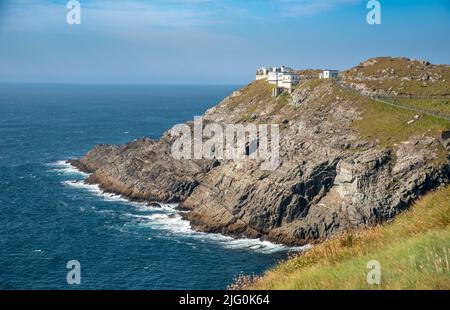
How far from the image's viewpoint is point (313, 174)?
7300 centimetres

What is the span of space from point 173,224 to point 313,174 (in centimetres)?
2208

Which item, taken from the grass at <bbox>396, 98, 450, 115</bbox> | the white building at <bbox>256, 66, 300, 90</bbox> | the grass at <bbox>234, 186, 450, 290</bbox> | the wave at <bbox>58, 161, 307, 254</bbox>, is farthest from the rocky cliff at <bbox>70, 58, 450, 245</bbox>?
the grass at <bbox>234, 186, 450, 290</bbox>

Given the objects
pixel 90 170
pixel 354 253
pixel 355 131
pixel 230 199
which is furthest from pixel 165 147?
pixel 354 253

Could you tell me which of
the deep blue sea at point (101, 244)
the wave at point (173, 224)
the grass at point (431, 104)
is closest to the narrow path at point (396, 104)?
the grass at point (431, 104)

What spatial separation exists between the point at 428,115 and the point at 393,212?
2148 cm

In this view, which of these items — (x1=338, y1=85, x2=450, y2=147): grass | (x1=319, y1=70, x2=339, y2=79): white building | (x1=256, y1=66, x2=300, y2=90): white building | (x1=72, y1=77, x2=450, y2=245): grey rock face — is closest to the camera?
(x1=72, y1=77, x2=450, y2=245): grey rock face

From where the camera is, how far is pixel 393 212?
215 ft

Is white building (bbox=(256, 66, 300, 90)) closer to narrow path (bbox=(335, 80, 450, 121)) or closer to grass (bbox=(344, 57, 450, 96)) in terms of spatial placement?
grass (bbox=(344, 57, 450, 96))

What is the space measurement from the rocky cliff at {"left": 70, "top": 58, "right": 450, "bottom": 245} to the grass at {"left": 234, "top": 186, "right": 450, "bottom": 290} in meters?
47.4

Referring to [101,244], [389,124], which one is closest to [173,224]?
[101,244]

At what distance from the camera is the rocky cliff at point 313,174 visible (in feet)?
222

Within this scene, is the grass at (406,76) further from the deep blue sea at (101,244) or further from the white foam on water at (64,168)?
the white foam on water at (64,168)

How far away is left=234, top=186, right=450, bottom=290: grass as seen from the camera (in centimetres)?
1099

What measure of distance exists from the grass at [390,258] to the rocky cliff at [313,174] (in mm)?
47413
